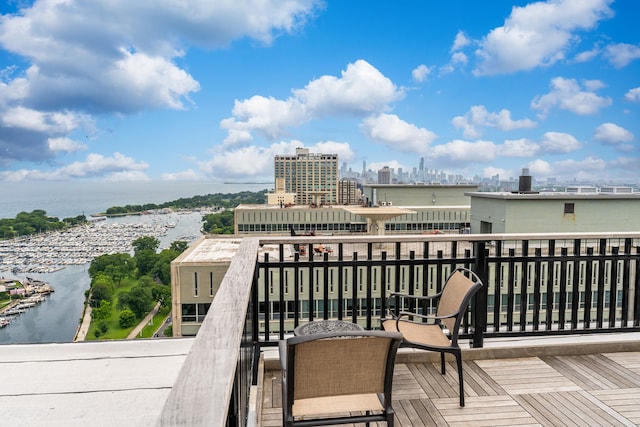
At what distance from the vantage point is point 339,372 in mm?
1695

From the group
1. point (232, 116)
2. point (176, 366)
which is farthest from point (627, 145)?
point (232, 116)

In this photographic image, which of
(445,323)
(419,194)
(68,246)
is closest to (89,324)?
(68,246)

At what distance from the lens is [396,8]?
31188mm

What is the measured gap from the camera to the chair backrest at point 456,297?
263 centimetres

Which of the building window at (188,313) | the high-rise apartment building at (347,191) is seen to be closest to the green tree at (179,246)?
the building window at (188,313)

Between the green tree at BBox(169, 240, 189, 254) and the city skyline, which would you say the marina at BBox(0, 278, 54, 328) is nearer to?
the city skyline

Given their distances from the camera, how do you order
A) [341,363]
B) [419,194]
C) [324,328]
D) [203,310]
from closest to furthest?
[341,363]
[324,328]
[203,310]
[419,194]

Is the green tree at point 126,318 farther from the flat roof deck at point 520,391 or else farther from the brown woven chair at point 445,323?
the brown woven chair at point 445,323

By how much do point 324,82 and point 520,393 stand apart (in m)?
53.8

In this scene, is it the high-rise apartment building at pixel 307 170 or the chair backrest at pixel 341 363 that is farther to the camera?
the high-rise apartment building at pixel 307 170

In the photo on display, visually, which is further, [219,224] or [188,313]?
[219,224]

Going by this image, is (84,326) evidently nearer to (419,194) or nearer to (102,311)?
(102,311)

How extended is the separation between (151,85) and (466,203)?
31.6 meters

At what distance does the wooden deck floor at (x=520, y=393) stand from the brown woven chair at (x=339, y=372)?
0.82 meters
